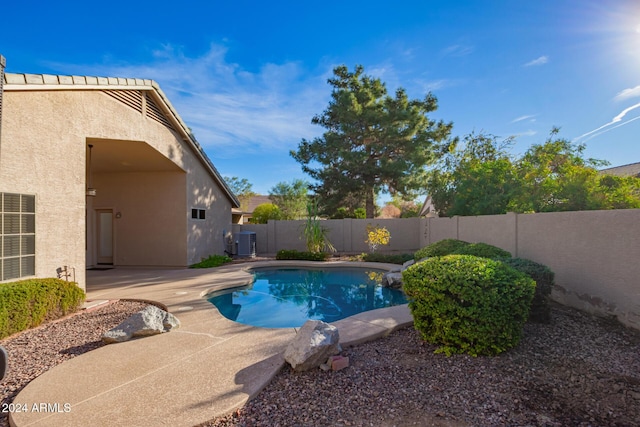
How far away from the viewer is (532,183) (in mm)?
9938

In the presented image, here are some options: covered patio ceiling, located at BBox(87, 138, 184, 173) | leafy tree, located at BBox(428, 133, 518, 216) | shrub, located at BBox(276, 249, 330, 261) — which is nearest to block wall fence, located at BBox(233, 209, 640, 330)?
leafy tree, located at BBox(428, 133, 518, 216)

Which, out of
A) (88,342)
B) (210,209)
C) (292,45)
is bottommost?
(88,342)

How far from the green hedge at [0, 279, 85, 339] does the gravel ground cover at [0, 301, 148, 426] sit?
0.14m

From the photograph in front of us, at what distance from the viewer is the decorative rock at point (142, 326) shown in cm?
464

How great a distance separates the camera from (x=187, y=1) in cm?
894

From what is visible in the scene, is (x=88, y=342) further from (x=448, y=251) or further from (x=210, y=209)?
(x=210, y=209)

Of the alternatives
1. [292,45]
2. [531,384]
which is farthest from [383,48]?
[531,384]

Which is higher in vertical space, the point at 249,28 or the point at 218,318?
the point at 249,28

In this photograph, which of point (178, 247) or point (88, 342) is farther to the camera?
point (178, 247)

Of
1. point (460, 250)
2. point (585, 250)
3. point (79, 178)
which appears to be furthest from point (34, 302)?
point (585, 250)

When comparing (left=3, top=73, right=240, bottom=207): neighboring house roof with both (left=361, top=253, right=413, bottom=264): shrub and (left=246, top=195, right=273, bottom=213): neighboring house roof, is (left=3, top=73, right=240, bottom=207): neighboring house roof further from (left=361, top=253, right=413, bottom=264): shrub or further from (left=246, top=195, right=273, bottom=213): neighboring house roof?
(left=246, top=195, right=273, bottom=213): neighboring house roof

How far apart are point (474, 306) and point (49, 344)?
5.92m

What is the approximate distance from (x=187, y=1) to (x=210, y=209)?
→ 7.57 m

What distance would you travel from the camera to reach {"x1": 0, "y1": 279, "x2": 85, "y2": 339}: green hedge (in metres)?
4.82
